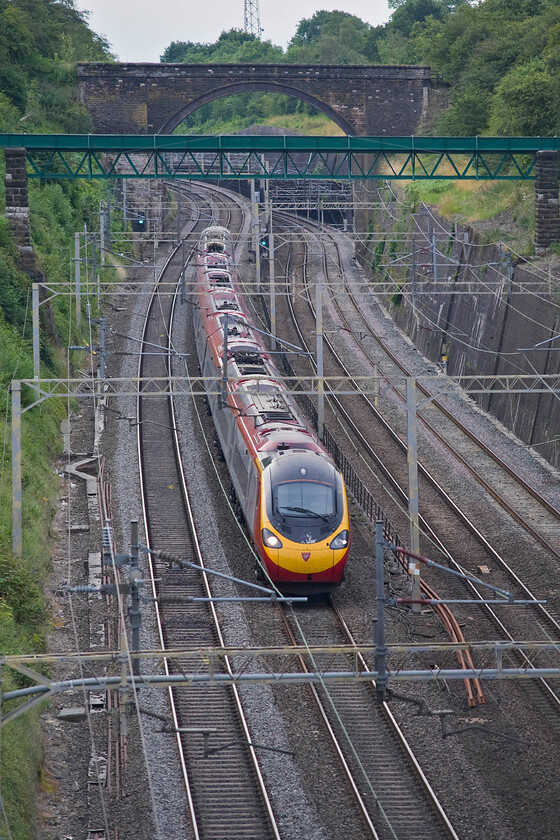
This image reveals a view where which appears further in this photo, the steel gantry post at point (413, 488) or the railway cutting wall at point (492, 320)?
the railway cutting wall at point (492, 320)

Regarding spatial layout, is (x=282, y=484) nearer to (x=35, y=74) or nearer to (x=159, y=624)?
(x=159, y=624)

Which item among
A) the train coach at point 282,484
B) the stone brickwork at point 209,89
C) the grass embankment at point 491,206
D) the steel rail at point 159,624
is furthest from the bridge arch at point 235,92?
the train coach at point 282,484

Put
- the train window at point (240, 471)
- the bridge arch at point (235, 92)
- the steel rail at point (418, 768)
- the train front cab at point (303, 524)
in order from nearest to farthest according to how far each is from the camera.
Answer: the steel rail at point (418, 768) → the train front cab at point (303, 524) → the train window at point (240, 471) → the bridge arch at point (235, 92)

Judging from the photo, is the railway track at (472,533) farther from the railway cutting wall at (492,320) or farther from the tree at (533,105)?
the tree at (533,105)

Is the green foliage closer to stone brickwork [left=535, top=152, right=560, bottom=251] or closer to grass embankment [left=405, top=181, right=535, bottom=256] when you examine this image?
grass embankment [left=405, top=181, right=535, bottom=256]

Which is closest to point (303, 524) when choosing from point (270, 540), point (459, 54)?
point (270, 540)

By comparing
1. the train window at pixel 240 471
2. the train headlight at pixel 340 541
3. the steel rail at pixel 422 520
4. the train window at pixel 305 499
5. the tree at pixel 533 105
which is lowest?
the steel rail at pixel 422 520

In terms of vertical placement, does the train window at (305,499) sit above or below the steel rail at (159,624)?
above

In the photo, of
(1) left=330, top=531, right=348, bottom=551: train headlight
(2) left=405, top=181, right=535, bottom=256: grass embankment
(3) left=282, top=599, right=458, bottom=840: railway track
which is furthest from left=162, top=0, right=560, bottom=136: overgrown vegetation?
(3) left=282, top=599, right=458, bottom=840: railway track
